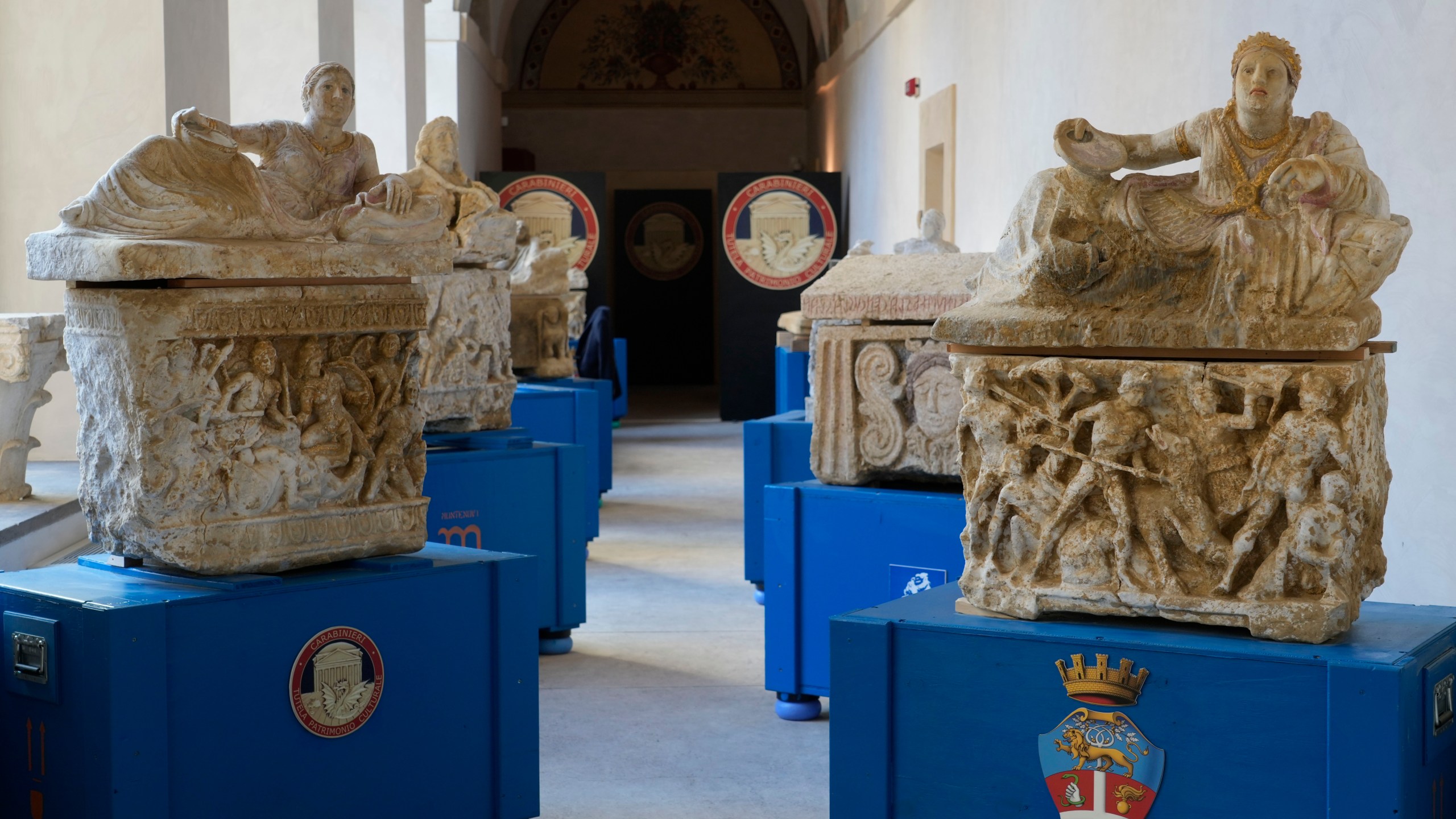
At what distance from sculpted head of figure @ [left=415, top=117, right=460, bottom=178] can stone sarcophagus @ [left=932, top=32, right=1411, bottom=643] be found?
11.1 ft

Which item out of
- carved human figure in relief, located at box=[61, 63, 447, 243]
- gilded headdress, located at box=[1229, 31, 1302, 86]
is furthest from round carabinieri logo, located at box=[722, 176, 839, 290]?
gilded headdress, located at box=[1229, 31, 1302, 86]

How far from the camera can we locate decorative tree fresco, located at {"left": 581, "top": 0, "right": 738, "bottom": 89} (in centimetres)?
2142

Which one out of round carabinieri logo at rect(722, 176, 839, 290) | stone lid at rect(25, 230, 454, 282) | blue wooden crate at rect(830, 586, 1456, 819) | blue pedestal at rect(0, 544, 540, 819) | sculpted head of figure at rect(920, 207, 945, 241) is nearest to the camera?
blue wooden crate at rect(830, 586, 1456, 819)

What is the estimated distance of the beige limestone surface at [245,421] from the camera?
10.4 feet

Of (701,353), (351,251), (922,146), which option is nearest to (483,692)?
(351,251)

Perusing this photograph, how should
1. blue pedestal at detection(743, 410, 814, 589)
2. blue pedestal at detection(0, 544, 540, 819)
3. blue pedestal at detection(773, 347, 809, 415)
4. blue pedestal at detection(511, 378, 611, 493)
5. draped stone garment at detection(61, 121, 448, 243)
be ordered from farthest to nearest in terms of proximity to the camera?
1. blue pedestal at detection(773, 347, 809, 415)
2. blue pedestal at detection(511, 378, 611, 493)
3. blue pedestal at detection(743, 410, 814, 589)
4. draped stone garment at detection(61, 121, 448, 243)
5. blue pedestal at detection(0, 544, 540, 819)

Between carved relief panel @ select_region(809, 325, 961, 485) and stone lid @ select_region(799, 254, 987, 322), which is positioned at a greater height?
stone lid @ select_region(799, 254, 987, 322)

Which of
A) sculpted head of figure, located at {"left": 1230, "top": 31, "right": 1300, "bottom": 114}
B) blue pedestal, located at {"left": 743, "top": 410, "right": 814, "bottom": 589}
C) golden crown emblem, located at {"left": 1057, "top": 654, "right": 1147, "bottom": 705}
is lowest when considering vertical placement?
golden crown emblem, located at {"left": 1057, "top": 654, "right": 1147, "bottom": 705}

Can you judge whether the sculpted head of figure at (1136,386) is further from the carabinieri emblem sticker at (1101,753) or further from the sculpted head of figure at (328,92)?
the sculpted head of figure at (328,92)

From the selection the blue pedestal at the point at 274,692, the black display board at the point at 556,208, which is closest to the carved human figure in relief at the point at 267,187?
the blue pedestal at the point at 274,692

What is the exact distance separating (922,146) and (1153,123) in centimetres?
596

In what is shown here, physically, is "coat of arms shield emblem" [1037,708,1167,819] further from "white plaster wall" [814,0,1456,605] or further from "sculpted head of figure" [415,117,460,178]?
"sculpted head of figure" [415,117,460,178]

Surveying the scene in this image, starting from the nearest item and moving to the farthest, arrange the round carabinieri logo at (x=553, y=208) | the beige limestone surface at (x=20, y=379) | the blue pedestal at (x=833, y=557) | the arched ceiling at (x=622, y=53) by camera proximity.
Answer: the blue pedestal at (x=833, y=557)
the beige limestone surface at (x=20, y=379)
the round carabinieri logo at (x=553, y=208)
the arched ceiling at (x=622, y=53)

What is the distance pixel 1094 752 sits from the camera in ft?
8.74
